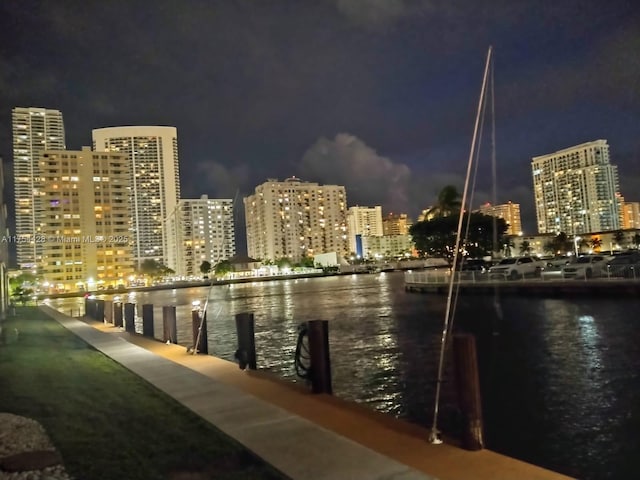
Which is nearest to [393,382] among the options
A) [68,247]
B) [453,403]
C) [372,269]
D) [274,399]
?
[453,403]

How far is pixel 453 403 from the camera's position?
34.9 feet

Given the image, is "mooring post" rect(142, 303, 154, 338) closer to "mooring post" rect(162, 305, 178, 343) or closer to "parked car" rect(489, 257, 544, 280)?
"mooring post" rect(162, 305, 178, 343)

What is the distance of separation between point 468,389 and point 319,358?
3.74 m

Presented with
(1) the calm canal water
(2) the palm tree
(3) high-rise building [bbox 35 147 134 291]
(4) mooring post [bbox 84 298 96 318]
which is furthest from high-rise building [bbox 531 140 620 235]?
(1) the calm canal water

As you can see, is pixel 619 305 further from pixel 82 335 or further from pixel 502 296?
pixel 82 335

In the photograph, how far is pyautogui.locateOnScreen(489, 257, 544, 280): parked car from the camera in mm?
41344

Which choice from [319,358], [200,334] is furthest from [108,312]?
[319,358]

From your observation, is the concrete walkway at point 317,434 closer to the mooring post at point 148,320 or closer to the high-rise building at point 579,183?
the mooring post at point 148,320

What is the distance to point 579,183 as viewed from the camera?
18538 cm

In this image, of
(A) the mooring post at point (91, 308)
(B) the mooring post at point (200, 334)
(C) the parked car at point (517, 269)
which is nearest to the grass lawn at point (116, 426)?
(B) the mooring post at point (200, 334)

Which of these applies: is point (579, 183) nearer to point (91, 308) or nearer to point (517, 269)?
point (517, 269)

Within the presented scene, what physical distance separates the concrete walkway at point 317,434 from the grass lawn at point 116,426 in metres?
0.25

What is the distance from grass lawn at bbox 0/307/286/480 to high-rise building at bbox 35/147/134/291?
156 m

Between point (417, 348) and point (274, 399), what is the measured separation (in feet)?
28.4
